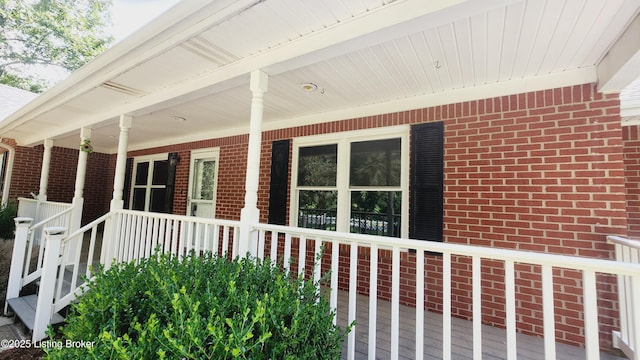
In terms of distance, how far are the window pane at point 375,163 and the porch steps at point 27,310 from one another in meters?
3.82

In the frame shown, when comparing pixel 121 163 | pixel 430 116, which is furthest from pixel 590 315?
pixel 121 163

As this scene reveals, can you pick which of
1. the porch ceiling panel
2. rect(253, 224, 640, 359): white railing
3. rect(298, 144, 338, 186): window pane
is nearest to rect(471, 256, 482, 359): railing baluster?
rect(253, 224, 640, 359): white railing

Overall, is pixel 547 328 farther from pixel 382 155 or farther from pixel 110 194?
pixel 110 194

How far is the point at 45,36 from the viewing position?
11.9 metres

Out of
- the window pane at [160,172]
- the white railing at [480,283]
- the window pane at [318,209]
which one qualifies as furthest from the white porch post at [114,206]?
the white railing at [480,283]

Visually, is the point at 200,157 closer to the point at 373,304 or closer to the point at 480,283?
the point at 373,304

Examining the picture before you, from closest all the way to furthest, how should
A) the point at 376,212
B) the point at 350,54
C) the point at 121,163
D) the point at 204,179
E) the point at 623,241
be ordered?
the point at 623,241, the point at 350,54, the point at 376,212, the point at 121,163, the point at 204,179

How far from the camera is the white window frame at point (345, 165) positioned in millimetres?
3459

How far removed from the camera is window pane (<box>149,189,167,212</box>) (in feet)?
20.7

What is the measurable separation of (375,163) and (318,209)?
1.11 meters

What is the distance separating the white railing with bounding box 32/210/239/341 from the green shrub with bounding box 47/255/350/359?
0.78 metres

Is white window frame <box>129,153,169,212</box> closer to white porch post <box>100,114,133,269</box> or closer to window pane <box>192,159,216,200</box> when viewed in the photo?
window pane <box>192,159,216,200</box>

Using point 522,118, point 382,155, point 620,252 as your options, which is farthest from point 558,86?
point 382,155

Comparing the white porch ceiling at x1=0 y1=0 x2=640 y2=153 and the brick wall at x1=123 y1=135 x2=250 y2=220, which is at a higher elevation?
the white porch ceiling at x1=0 y1=0 x2=640 y2=153
